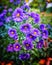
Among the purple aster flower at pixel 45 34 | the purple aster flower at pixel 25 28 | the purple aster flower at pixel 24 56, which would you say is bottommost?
the purple aster flower at pixel 24 56

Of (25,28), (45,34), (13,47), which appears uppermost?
(25,28)

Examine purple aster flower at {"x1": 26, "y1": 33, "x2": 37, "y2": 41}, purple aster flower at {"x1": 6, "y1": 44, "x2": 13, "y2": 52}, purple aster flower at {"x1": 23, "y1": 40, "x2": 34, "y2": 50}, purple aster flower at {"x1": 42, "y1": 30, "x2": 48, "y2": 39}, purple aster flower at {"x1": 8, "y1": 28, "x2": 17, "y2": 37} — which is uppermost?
purple aster flower at {"x1": 8, "y1": 28, "x2": 17, "y2": 37}

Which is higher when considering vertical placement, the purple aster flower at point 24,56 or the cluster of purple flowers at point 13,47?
the cluster of purple flowers at point 13,47

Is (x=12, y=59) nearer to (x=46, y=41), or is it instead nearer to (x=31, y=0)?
(x=46, y=41)

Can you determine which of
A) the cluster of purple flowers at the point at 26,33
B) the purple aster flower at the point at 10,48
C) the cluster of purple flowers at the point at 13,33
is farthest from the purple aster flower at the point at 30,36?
the purple aster flower at the point at 10,48

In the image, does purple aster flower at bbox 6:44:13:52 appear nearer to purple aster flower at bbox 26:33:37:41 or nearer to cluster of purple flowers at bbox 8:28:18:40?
cluster of purple flowers at bbox 8:28:18:40

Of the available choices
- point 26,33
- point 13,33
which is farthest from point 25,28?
point 13,33

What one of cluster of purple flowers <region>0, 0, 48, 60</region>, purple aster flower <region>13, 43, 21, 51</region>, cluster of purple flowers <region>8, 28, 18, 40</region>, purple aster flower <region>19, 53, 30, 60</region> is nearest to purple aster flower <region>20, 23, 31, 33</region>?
cluster of purple flowers <region>0, 0, 48, 60</region>

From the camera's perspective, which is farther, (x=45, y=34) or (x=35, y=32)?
(x=45, y=34)

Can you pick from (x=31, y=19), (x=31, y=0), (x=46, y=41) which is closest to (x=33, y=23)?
(x=31, y=19)

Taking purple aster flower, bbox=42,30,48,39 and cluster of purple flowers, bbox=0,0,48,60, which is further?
purple aster flower, bbox=42,30,48,39

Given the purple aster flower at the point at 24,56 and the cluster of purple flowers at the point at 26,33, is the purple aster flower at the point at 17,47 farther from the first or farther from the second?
the purple aster flower at the point at 24,56

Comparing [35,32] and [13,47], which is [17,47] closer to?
[13,47]
